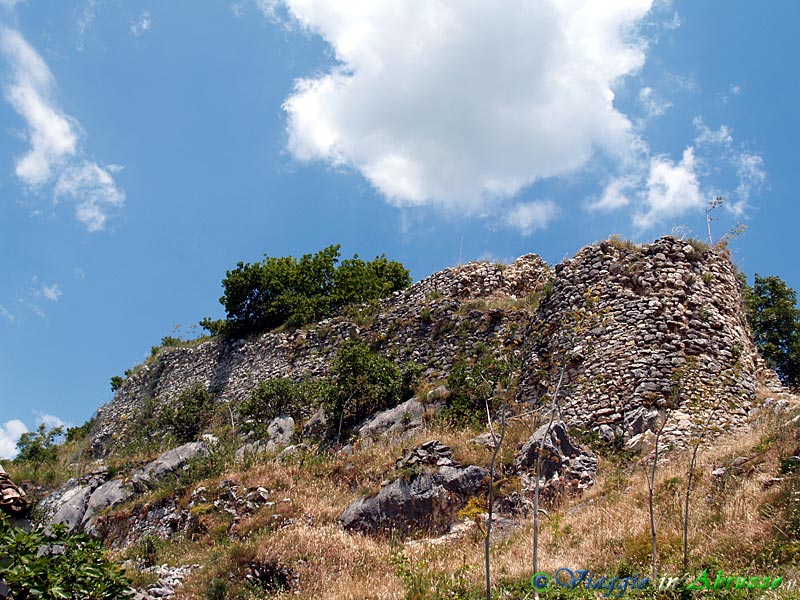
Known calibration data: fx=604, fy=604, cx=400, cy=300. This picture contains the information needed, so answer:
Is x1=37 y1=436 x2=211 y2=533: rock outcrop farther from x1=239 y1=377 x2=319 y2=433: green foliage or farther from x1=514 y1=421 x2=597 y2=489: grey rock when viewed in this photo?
x1=514 y1=421 x2=597 y2=489: grey rock

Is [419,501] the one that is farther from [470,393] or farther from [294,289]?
[294,289]

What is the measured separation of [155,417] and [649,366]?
57.2ft

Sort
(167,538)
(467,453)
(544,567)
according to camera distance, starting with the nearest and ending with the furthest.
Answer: (544,567) < (467,453) < (167,538)

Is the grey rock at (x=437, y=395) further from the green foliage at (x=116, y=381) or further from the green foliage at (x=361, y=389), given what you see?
the green foliage at (x=116, y=381)

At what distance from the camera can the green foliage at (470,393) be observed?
12719 millimetres

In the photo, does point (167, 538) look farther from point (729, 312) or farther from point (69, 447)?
point (69, 447)

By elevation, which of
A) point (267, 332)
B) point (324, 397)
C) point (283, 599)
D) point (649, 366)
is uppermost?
point (267, 332)

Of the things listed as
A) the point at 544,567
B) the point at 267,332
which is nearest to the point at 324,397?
the point at 267,332

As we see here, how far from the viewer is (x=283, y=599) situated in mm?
7656

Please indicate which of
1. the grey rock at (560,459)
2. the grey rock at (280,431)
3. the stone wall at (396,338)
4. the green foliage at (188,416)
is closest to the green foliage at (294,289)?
the stone wall at (396,338)

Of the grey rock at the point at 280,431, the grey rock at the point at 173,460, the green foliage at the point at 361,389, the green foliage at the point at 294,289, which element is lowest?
the grey rock at the point at 173,460

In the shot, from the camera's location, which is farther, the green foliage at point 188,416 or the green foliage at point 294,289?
the green foliage at point 294,289

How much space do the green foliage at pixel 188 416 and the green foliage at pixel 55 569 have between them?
13669mm

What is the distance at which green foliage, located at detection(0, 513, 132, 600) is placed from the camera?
469 centimetres
